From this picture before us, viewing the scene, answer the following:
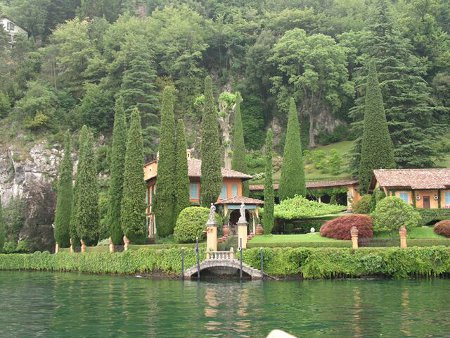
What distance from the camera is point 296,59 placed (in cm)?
8362

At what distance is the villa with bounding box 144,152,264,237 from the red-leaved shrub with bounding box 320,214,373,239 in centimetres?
916

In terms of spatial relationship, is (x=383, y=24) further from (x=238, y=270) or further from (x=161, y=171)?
(x=238, y=270)

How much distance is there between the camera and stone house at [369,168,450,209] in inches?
1932

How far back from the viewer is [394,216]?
4300cm

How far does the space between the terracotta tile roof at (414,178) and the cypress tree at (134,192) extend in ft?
63.6

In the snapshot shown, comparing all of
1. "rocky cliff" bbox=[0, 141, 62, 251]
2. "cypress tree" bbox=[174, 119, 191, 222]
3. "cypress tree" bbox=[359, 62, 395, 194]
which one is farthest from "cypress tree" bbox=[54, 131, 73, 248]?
"cypress tree" bbox=[359, 62, 395, 194]

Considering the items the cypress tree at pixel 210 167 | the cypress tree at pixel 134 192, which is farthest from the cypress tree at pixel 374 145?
the cypress tree at pixel 134 192

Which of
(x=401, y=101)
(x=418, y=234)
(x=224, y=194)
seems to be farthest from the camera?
(x=401, y=101)

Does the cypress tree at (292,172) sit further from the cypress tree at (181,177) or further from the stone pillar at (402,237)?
the stone pillar at (402,237)

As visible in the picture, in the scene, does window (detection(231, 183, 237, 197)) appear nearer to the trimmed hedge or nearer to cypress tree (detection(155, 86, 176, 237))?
cypress tree (detection(155, 86, 176, 237))

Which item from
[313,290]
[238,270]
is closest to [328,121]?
[238,270]

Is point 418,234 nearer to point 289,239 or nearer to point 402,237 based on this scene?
point 402,237

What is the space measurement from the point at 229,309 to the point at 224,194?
3482 centimetres

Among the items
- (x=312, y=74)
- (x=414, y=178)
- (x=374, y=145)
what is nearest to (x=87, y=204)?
(x=374, y=145)
